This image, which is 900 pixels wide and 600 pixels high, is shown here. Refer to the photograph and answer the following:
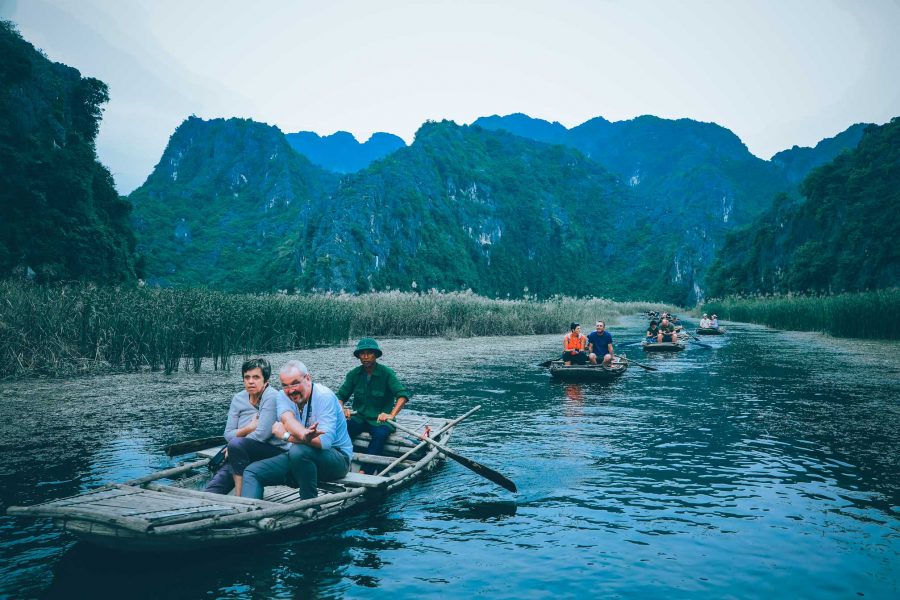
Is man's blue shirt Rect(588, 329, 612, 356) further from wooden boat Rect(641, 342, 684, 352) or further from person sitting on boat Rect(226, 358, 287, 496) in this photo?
person sitting on boat Rect(226, 358, 287, 496)

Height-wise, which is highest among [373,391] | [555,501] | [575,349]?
[575,349]

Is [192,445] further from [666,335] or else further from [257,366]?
[666,335]

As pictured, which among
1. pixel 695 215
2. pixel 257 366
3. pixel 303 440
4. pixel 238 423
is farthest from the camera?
pixel 695 215

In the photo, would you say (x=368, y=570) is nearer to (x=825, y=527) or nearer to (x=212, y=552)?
(x=212, y=552)

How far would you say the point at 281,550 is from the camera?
5906 millimetres

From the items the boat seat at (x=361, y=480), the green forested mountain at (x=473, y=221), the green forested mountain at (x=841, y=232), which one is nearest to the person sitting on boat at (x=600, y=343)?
the boat seat at (x=361, y=480)

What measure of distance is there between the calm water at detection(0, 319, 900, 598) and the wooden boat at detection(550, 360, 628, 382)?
1403 mm

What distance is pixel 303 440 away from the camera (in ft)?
21.2

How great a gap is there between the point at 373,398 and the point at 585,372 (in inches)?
358

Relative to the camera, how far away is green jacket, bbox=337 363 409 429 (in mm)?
8586

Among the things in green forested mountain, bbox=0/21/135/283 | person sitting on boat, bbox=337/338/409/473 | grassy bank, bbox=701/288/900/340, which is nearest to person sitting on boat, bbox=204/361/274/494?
person sitting on boat, bbox=337/338/409/473

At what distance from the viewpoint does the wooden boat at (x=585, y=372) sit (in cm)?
1631

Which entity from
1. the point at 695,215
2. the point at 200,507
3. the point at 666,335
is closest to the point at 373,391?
the point at 200,507

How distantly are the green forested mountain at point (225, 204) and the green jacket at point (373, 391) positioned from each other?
83.6 metres
